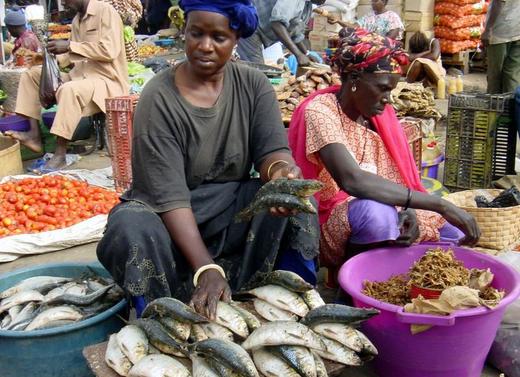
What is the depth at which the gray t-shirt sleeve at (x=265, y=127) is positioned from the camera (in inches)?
114

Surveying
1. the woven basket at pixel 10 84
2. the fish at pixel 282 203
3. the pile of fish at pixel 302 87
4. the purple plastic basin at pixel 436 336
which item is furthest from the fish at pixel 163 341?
the woven basket at pixel 10 84

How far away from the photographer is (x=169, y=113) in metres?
2.70

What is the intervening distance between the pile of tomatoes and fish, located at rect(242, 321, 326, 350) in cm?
264

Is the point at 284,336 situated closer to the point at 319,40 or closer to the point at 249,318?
the point at 249,318

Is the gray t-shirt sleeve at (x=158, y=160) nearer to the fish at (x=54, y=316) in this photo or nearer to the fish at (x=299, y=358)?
the fish at (x=54, y=316)

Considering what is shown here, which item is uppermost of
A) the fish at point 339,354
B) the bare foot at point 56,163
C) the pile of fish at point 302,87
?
the pile of fish at point 302,87

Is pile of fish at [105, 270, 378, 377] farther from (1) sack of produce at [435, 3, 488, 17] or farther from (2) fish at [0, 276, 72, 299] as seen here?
(1) sack of produce at [435, 3, 488, 17]

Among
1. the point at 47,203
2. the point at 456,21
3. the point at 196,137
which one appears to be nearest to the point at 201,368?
the point at 196,137

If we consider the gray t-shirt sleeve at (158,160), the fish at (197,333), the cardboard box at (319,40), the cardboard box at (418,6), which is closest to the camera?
the fish at (197,333)

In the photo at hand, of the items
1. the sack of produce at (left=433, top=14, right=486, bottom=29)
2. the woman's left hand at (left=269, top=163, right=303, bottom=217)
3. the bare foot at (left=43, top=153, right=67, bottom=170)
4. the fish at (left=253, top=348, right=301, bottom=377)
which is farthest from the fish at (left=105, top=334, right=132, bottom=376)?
the sack of produce at (left=433, top=14, right=486, bottom=29)

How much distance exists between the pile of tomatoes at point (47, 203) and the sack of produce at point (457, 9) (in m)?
8.45

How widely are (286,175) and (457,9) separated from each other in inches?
388

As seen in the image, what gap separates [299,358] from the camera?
2.14 meters

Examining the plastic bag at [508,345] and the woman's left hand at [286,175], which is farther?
the plastic bag at [508,345]
